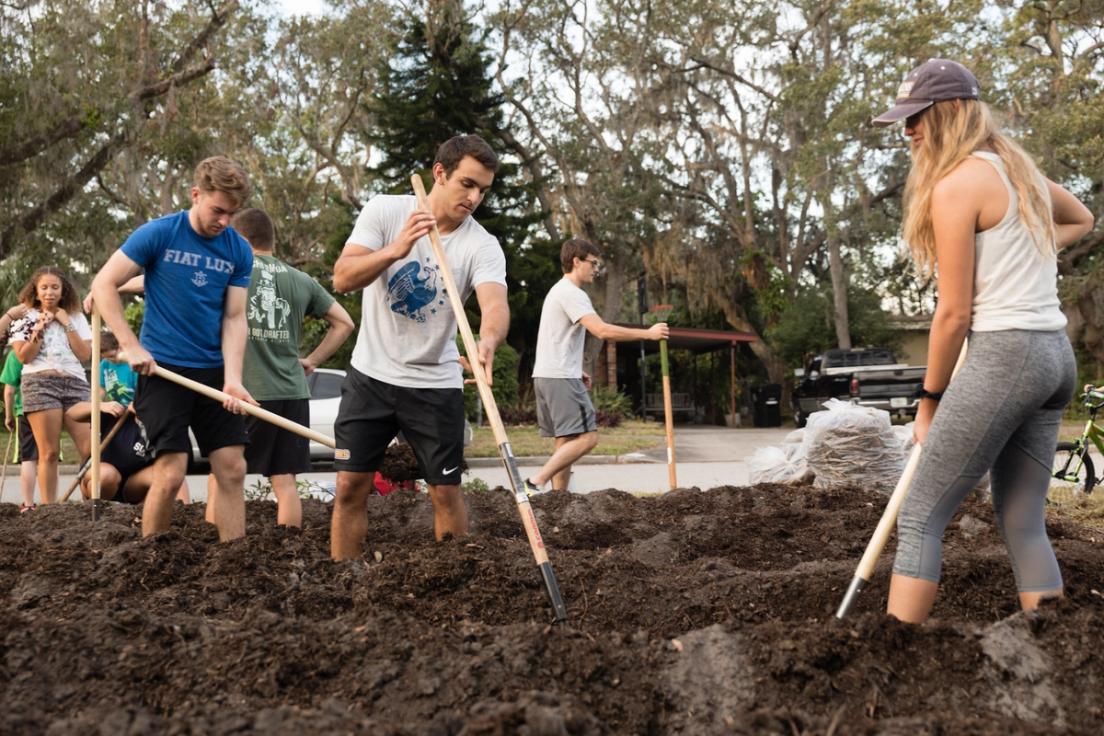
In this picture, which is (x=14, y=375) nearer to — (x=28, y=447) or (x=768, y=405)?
(x=28, y=447)

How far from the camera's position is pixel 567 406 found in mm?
7547

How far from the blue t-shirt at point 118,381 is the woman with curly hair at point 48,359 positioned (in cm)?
18

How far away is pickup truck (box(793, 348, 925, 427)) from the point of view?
21656 mm

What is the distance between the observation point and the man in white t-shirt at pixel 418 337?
4.45 meters

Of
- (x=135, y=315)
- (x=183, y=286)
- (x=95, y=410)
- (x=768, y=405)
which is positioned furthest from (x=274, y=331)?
(x=768, y=405)

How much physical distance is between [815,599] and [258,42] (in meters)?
26.9

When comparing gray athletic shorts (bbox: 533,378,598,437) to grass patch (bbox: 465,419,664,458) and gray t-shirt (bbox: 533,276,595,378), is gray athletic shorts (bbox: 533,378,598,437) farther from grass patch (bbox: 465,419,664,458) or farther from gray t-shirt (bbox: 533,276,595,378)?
grass patch (bbox: 465,419,664,458)

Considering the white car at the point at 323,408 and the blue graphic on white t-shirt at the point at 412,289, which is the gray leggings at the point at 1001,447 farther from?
the white car at the point at 323,408

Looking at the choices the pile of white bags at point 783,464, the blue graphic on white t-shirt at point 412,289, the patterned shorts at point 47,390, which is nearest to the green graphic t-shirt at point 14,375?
the patterned shorts at point 47,390

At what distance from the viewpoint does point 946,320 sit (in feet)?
10.2

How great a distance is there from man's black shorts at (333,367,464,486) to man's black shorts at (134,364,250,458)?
2.63 ft

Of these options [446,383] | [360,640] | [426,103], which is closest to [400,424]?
[446,383]

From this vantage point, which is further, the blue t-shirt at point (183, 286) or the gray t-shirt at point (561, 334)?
the gray t-shirt at point (561, 334)

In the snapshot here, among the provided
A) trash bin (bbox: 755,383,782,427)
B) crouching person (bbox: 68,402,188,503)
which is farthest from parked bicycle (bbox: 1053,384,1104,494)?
trash bin (bbox: 755,383,782,427)
